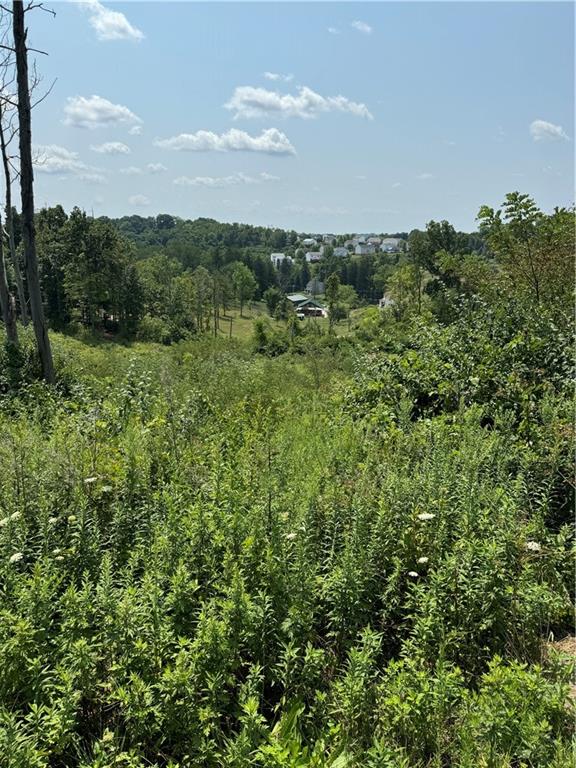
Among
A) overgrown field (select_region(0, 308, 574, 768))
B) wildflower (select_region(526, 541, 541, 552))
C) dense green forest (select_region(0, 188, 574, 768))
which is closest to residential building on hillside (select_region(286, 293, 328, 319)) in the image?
dense green forest (select_region(0, 188, 574, 768))

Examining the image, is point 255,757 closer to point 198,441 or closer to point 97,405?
point 198,441

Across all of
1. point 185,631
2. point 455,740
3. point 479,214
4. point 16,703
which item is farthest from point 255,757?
point 479,214

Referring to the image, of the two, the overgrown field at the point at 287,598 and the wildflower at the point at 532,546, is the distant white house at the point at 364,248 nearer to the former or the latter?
the overgrown field at the point at 287,598

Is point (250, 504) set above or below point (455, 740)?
above

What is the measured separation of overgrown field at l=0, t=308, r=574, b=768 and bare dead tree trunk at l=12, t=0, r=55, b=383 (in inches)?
155

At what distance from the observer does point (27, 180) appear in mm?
8188

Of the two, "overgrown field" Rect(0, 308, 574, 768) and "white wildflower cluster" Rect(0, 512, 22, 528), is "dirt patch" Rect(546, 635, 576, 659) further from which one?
"white wildflower cluster" Rect(0, 512, 22, 528)

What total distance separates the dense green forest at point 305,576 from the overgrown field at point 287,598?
2cm

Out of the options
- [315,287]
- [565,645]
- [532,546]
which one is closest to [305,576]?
[532,546]

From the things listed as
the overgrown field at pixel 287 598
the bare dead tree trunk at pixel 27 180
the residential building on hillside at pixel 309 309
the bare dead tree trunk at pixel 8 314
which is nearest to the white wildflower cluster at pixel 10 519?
the overgrown field at pixel 287 598

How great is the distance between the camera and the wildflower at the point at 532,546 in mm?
3146

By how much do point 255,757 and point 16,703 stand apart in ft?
3.68

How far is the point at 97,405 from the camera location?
6469 mm

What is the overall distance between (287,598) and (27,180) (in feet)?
27.2
